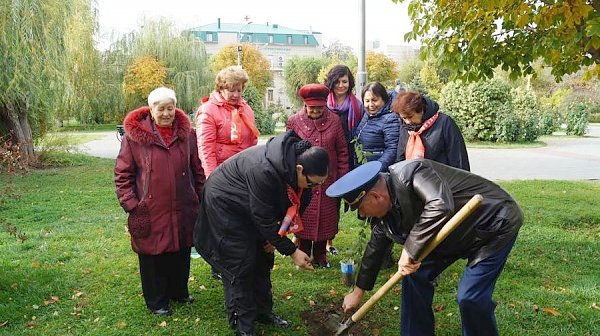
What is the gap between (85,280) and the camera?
4.91m

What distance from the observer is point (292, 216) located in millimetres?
3338

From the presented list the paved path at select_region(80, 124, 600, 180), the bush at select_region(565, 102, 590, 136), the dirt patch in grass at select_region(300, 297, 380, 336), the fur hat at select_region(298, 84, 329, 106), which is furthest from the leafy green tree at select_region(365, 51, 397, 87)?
the dirt patch in grass at select_region(300, 297, 380, 336)

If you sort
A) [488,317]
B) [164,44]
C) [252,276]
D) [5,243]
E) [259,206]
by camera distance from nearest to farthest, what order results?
[488,317] → [259,206] → [252,276] → [5,243] → [164,44]

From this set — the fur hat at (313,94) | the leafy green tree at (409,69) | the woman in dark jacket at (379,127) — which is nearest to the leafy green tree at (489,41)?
the woman in dark jacket at (379,127)

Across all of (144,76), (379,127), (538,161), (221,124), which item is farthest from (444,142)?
(144,76)

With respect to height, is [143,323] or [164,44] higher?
[164,44]

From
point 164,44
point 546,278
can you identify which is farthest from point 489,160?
point 164,44

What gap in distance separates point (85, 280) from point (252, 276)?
216 centimetres

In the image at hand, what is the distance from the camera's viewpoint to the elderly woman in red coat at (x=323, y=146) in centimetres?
483

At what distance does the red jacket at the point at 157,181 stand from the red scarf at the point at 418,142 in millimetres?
→ 1797

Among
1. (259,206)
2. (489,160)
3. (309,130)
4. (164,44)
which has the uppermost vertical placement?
(164,44)

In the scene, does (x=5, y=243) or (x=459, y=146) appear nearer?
(x=459, y=146)

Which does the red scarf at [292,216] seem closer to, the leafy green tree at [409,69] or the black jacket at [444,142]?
the black jacket at [444,142]

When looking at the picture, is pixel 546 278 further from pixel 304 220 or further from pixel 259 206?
pixel 259 206
